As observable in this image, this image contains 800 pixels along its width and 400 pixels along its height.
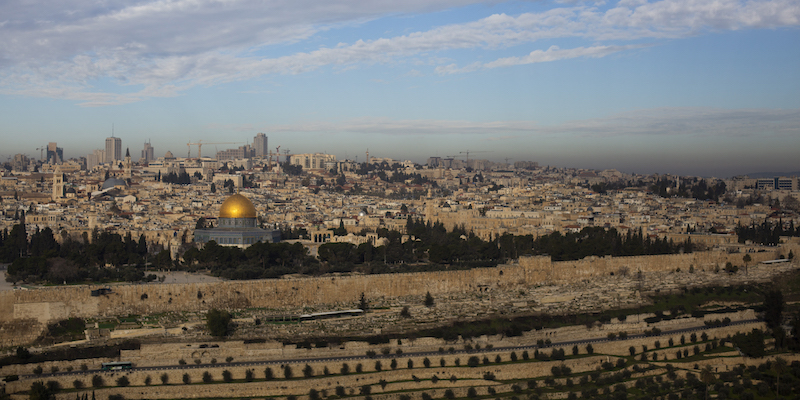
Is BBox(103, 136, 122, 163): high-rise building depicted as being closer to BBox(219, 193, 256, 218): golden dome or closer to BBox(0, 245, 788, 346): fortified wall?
BBox(219, 193, 256, 218): golden dome

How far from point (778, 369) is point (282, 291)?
55.9ft

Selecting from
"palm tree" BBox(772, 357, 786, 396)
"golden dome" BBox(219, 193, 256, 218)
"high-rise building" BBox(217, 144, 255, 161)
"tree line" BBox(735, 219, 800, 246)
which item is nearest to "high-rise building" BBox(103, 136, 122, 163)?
"high-rise building" BBox(217, 144, 255, 161)

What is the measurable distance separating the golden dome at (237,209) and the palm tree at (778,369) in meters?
30.6

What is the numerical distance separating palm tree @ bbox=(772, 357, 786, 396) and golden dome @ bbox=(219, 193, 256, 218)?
100 ft

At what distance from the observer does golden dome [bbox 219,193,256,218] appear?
49406 millimetres

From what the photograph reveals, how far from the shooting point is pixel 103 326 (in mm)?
29219

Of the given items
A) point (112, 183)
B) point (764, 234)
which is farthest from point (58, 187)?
point (764, 234)

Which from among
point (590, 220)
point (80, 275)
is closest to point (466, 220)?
point (590, 220)

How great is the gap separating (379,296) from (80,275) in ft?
39.0

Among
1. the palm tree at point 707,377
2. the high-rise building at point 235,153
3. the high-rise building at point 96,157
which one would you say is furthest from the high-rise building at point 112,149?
the palm tree at point 707,377

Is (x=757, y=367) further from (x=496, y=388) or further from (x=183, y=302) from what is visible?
(x=183, y=302)

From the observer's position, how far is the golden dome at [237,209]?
1945 inches

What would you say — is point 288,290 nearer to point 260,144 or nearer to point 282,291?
point 282,291

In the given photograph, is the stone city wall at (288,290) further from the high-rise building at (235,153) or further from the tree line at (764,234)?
the high-rise building at (235,153)
